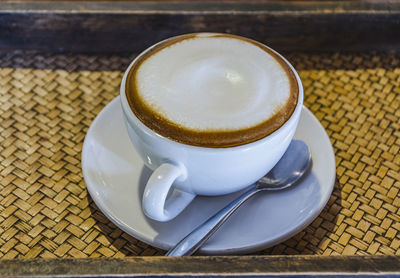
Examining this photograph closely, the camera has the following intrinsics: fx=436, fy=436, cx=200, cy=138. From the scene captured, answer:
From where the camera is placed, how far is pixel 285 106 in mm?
453

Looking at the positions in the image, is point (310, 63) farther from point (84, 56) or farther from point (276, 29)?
point (84, 56)

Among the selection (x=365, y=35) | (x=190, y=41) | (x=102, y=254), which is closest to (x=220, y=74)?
(x=190, y=41)

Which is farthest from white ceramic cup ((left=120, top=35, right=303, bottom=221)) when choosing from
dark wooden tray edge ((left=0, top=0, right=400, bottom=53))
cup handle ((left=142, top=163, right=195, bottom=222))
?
dark wooden tray edge ((left=0, top=0, right=400, bottom=53))

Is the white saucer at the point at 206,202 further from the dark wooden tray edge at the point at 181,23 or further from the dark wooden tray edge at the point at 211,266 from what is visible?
the dark wooden tray edge at the point at 181,23

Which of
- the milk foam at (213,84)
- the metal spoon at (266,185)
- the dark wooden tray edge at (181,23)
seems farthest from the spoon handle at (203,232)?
the dark wooden tray edge at (181,23)

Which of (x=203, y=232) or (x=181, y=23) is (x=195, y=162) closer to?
(x=203, y=232)

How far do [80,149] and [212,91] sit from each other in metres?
0.23

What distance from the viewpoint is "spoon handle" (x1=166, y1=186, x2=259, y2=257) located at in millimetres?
435

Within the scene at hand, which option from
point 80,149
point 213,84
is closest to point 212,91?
point 213,84

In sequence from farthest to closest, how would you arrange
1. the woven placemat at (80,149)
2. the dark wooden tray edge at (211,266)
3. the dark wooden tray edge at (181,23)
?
the dark wooden tray edge at (181,23)
the woven placemat at (80,149)
the dark wooden tray edge at (211,266)

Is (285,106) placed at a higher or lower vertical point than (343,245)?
higher

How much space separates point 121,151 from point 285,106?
226 millimetres

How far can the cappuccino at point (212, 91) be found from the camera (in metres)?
0.42

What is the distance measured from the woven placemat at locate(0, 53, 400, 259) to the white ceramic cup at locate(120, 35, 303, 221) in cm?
8
